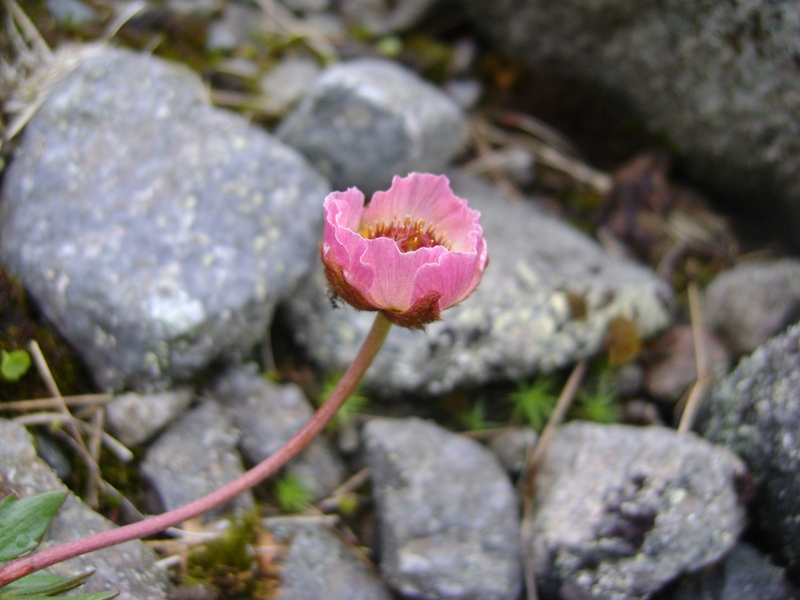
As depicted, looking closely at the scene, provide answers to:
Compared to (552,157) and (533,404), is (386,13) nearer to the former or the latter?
(552,157)

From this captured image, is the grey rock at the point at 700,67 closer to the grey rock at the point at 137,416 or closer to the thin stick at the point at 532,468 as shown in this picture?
the thin stick at the point at 532,468

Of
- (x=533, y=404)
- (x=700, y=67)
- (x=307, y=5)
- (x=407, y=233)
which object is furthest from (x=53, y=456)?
(x=700, y=67)

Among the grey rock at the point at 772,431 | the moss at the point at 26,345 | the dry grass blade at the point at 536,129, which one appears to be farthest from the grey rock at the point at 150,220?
the grey rock at the point at 772,431

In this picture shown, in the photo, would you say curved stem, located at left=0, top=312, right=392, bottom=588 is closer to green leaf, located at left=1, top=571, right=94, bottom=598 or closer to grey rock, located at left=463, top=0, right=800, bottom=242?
green leaf, located at left=1, top=571, right=94, bottom=598

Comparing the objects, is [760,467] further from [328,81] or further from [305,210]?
[328,81]

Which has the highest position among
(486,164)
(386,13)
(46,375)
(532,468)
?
(46,375)
